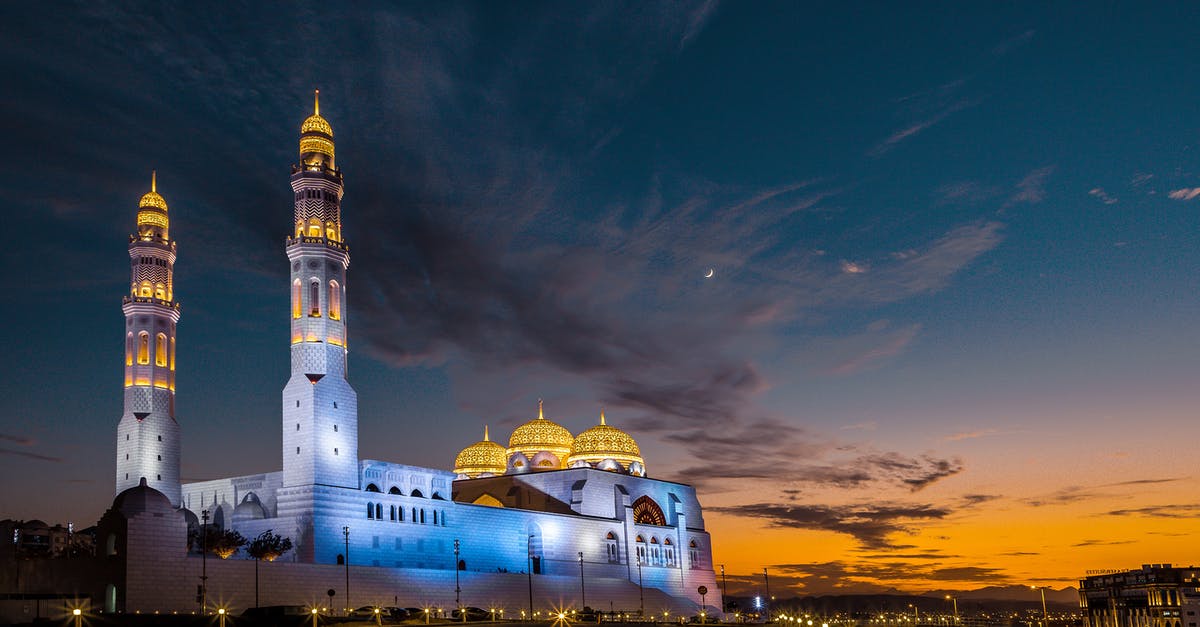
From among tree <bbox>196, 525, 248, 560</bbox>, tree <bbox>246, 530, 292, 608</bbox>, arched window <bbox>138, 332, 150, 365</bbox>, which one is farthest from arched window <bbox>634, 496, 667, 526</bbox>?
arched window <bbox>138, 332, 150, 365</bbox>

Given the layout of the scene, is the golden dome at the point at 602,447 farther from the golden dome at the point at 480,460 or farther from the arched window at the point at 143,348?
the arched window at the point at 143,348

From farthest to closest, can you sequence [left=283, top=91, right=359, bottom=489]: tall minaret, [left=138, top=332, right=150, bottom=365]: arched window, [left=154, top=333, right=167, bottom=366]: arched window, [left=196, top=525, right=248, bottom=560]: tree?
[left=154, top=333, right=167, bottom=366]: arched window, [left=138, top=332, right=150, bottom=365]: arched window, [left=283, top=91, right=359, bottom=489]: tall minaret, [left=196, top=525, right=248, bottom=560]: tree

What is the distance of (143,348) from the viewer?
89.2m

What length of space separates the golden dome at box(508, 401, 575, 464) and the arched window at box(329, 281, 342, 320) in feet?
151

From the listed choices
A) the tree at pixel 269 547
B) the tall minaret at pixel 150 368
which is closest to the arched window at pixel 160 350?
the tall minaret at pixel 150 368

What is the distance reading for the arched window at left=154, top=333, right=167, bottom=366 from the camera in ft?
293

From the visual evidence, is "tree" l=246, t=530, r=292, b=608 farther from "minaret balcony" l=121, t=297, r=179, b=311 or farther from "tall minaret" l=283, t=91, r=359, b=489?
"minaret balcony" l=121, t=297, r=179, b=311

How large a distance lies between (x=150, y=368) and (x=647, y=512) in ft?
180

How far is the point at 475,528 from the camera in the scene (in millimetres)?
94562

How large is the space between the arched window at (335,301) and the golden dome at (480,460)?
141 feet

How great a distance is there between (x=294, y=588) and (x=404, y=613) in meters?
7.82

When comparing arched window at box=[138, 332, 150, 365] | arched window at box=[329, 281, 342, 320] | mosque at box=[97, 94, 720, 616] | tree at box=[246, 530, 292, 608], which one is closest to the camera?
mosque at box=[97, 94, 720, 616]

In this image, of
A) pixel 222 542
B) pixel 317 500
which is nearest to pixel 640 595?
pixel 317 500

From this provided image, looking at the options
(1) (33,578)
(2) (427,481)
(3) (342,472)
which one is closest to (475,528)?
(2) (427,481)
